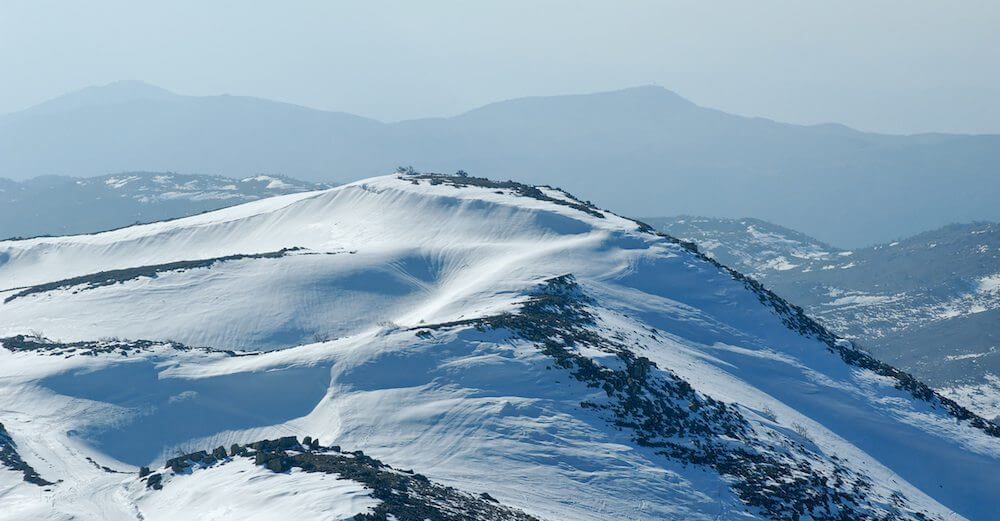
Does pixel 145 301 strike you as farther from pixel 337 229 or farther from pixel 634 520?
pixel 634 520

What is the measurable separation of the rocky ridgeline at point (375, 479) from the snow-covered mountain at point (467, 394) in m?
0.13

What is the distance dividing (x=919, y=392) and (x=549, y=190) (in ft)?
140

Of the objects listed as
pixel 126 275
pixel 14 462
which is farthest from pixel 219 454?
pixel 126 275

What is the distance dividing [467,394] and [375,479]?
13.6 meters

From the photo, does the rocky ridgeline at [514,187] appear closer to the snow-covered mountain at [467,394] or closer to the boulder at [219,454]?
the snow-covered mountain at [467,394]

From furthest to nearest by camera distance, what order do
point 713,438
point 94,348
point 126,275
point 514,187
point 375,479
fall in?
point 514,187, point 126,275, point 94,348, point 713,438, point 375,479

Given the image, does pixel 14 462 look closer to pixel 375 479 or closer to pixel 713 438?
pixel 375 479

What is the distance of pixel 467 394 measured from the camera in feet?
148

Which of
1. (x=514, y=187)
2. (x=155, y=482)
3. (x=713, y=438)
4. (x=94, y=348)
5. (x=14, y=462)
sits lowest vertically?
(x=14, y=462)

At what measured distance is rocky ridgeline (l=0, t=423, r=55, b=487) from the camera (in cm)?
3659

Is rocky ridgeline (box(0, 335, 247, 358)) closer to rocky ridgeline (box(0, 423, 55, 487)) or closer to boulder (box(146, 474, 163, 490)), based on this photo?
rocky ridgeline (box(0, 423, 55, 487))

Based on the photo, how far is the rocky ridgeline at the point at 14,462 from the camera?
3659cm

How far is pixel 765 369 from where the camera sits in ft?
196

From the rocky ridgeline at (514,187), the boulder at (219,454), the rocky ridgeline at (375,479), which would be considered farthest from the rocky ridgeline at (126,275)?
the boulder at (219,454)
